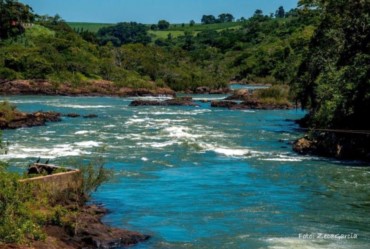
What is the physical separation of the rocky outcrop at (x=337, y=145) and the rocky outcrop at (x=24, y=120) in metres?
25.1

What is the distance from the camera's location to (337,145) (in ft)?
116

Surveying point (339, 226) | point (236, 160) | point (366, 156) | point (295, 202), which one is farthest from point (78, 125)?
point (339, 226)

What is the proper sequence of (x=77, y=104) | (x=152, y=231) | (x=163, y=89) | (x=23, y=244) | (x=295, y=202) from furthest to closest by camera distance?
(x=163, y=89) < (x=77, y=104) < (x=295, y=202) < (x=152, y=231) < (x=23, y=244)

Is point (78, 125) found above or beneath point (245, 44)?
beneath

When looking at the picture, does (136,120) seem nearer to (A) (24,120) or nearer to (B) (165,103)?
(A) (24,120)

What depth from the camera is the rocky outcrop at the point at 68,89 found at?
98.2 meters

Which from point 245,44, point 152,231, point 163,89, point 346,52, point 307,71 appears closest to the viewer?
point 152,231

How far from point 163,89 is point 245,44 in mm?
92778

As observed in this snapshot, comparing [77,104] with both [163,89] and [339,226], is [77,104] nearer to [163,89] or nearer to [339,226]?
[163,89]

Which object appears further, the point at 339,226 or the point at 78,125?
the point at 78,125

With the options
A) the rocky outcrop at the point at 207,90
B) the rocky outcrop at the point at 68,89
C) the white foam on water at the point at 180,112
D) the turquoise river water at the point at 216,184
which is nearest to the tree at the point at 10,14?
the turquoise river water at the point at 216,184

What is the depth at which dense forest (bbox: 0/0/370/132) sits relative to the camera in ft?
118

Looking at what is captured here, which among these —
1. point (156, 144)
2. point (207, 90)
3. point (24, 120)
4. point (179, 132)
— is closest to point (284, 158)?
point (156, 144)

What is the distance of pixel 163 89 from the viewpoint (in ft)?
368
